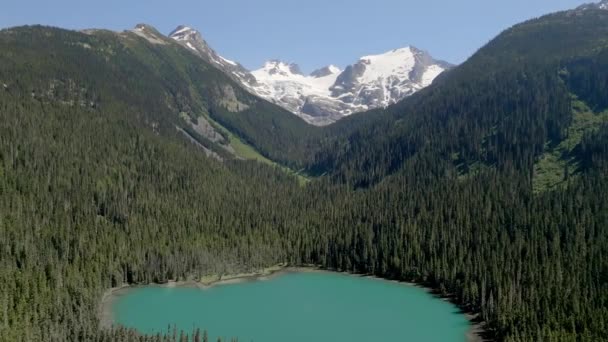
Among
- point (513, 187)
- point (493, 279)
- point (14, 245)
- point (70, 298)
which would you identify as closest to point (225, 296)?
point (70, 298)

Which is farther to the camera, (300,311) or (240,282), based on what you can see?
(240,282)

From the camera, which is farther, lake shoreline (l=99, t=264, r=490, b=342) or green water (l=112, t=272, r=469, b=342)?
lake shoreline (l=99, t=264, r=490, b=342)

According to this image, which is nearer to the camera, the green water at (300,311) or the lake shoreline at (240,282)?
the green water at (300,311)

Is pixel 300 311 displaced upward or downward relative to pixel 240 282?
downward
